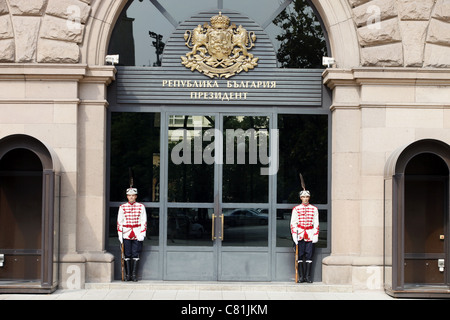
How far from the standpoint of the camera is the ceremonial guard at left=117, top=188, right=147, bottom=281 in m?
11.9

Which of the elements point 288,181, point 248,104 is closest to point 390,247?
point 288,181

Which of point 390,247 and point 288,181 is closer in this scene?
point 390,247

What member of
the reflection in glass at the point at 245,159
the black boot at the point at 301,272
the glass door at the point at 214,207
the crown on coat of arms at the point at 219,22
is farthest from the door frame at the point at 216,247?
the crown on coat of arms at the point at 219,22

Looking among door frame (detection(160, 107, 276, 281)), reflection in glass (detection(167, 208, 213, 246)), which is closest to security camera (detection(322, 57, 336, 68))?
door frame (detection(160, 107, 276, 281))

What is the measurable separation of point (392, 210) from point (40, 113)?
634cm

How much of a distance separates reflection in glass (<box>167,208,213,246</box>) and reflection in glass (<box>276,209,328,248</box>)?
1287 mm

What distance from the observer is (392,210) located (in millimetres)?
10969

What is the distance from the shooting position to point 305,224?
11.9 m

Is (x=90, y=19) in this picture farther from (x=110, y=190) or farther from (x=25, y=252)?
(x=25, y=252)

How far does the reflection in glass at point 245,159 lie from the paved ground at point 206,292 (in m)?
1.64

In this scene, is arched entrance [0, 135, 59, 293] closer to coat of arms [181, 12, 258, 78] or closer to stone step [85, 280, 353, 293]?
stone step [85, 280, 353, 293]

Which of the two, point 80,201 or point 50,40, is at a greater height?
point 50,40

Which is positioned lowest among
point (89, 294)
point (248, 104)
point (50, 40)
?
point (89, 294)

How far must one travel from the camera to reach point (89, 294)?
1104cm
